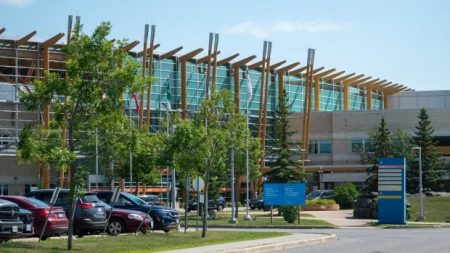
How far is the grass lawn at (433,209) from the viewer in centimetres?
5306

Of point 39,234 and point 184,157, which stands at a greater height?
point 184,157

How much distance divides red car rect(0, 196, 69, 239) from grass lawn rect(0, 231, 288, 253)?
0.42m

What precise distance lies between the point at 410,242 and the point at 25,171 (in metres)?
51.9

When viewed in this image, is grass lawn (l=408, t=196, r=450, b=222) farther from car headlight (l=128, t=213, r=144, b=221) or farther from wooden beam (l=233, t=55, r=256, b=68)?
car headlight (l=128, t=213, r=144, b=221)

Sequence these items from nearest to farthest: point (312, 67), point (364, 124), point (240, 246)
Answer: point (240, 246) < point (312, 67) < point (364, 124)

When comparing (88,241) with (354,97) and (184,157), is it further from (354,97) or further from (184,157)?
(354,97)

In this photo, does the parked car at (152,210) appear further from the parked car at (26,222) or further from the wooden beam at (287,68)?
the wooden beam at (287,68)

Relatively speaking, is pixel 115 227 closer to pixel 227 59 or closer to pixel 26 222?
pixel 26 222

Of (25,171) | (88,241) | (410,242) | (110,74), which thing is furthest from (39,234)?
(25,171)

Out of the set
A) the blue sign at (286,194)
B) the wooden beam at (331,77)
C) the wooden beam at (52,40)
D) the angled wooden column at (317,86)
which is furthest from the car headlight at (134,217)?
the wooden beam at (331,77)

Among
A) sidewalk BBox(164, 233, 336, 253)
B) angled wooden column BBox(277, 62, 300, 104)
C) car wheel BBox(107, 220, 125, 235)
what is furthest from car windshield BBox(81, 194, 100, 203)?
angled wooden column BBox(277, 62, 300, 104)

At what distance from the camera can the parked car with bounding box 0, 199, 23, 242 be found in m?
22.4

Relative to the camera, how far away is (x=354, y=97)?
113m

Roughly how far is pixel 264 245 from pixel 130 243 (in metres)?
4.57
